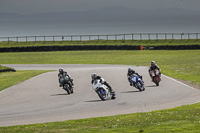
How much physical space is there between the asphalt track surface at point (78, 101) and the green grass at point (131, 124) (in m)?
1.39

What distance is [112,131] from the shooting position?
1295 centimetres

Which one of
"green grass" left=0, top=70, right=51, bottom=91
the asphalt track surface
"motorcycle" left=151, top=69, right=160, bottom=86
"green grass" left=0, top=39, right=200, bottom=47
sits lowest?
the asphalt track surface

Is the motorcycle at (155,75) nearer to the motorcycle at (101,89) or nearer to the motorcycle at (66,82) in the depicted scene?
the motorcycle at (66,82)

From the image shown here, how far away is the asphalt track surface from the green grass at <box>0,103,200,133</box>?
1389 millimetres

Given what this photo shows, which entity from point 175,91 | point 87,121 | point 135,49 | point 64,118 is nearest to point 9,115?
point 64,118

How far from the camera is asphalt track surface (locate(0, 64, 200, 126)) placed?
17.9 m

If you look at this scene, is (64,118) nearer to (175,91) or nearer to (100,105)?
(100,105)

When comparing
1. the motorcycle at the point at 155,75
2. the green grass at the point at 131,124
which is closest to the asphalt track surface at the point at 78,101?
the motorcycle at the point at 155,75

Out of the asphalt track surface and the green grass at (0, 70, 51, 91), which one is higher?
the green grass at (0, 70, 51, 91)

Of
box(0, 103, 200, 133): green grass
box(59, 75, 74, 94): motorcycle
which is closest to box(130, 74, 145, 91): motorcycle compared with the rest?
box(59, 75, 74, 94): motorcycle

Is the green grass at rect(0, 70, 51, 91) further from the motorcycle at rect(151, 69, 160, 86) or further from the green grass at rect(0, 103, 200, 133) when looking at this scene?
the green grass at rect(0, 103, 200, 133)

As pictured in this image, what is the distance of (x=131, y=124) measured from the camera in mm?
14555

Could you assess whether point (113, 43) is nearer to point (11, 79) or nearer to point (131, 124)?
point (11, 79)

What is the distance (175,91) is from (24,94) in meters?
7.86
